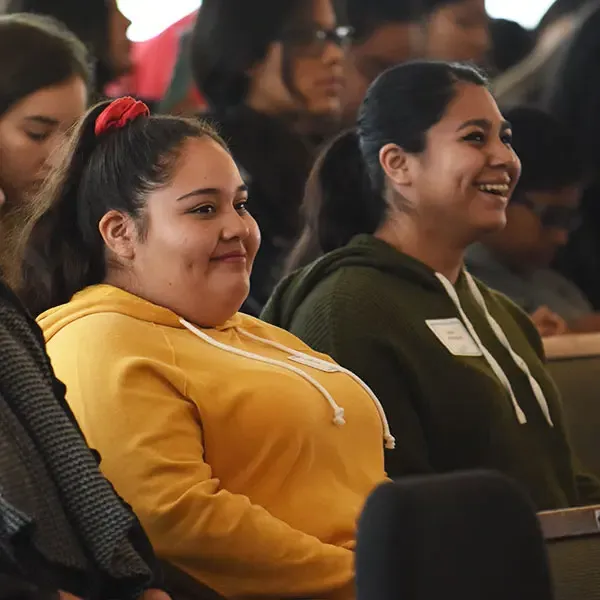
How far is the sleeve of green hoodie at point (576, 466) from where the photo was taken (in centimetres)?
228

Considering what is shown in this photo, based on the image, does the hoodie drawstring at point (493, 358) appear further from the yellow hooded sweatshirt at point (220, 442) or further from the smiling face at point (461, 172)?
the yellow hooded sweatshirt at point (220, 442)

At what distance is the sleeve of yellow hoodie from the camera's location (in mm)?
1496

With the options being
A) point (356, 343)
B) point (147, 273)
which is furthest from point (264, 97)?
point (147, 273)

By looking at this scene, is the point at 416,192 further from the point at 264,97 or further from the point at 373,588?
the point at 373,588

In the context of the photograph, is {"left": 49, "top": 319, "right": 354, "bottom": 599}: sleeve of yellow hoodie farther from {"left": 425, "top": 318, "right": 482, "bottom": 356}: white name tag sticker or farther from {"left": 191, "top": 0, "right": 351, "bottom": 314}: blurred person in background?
{"left": 191, "top": 0, "right": 351, "bottom": 314}: blurred person in background

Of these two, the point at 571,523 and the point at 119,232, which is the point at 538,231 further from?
the point at 119,232

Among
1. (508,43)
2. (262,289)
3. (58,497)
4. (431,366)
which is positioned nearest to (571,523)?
(431,366)

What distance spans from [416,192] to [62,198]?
2.33ft

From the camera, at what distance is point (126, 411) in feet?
4.98

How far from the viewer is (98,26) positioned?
2.79 m

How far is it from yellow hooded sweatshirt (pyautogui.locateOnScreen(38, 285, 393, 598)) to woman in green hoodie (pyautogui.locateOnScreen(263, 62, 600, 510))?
30 centimetres

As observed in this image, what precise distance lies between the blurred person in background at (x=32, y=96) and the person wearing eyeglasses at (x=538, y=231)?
1133 mm

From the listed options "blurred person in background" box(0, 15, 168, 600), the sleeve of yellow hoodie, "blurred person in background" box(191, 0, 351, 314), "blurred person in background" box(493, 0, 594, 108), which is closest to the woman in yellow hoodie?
the sleeve of yellow hoodie

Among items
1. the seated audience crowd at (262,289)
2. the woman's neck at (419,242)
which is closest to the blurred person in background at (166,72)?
the seated audience crowd at (262,289)
